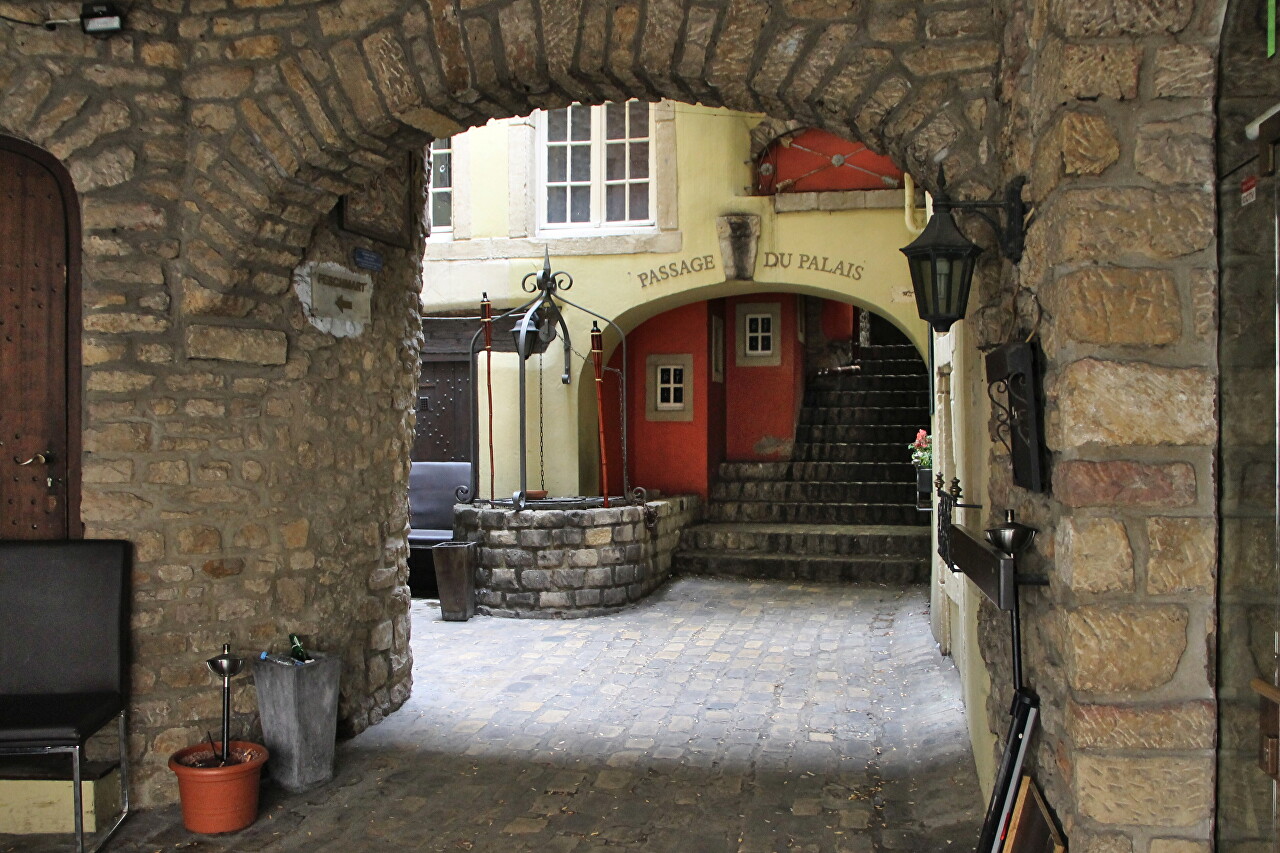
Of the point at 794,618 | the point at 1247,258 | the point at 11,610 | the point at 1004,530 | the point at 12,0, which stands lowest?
the point at 794,618

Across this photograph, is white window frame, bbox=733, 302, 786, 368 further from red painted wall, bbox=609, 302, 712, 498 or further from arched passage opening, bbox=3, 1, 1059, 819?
arched passage opening, bbox=3, 1, 1059, 819

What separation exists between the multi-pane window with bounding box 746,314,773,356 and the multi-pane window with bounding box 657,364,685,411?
1.09 m

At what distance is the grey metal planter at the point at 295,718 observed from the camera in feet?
12.3

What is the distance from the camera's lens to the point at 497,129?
8.84m

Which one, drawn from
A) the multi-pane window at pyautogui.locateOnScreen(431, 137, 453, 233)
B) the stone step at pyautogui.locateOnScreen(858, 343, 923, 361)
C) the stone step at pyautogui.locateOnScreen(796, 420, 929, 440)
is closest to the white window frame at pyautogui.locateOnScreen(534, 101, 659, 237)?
the multi-pane window at pyautogui.locateOnScreen(431, 137, 453, 233)

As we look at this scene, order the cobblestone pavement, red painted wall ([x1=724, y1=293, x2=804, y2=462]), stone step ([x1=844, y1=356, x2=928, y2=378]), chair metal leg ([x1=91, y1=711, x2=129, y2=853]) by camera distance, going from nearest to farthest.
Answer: the cobblestone pavement
chair metal leg ([x1=91, y1=711, x2=129, y2=853])
red painted wall ([x1=724, y1=293, x2=804, y2=462])
stone step ([x1=844, y1=356, x2=928, y2=378])

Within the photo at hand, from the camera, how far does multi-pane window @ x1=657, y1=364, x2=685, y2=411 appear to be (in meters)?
9.87

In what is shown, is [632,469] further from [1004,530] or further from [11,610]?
[1004,530]

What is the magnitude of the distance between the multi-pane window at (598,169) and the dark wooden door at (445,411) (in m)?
1.57

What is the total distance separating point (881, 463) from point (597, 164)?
13.0ft

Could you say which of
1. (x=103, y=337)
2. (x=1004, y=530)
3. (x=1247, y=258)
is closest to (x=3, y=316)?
(x=103, y=337)

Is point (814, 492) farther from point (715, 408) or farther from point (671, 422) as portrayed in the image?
point (671, 422)

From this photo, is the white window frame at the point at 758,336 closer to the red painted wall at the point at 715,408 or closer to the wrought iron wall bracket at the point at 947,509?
the red painted wall at the point at 715,408

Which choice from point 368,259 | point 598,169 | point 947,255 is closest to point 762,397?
point 598,169
